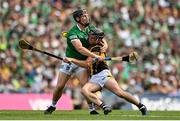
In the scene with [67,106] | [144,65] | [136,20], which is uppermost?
[136,20]

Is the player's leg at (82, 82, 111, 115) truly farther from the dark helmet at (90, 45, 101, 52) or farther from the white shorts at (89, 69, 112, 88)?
the dark helmet at (90, 45, 101, 52)

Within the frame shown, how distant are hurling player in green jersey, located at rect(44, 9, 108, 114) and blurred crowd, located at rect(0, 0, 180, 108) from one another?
25.8ft

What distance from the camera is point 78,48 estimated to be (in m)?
17.9

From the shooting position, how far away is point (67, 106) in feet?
83.0

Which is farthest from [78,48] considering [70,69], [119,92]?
[119,92]

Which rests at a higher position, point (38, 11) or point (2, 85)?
point (38, 11)

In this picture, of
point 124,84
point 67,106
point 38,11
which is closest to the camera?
point 67,106

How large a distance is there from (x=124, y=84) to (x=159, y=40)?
12.7 ft

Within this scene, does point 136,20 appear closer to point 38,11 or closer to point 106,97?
point 38,11

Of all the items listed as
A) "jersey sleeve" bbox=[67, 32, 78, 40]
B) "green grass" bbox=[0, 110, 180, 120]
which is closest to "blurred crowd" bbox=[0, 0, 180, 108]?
"green grass" bbox=[0, 110, 180, 120]

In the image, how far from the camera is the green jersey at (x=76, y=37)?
59.8ft

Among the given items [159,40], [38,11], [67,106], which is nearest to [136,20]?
[159,40]

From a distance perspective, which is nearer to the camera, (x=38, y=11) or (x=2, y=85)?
(x=2, y=85)

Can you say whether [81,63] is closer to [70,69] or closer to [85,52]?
[85,52]
